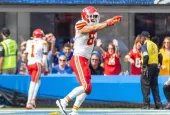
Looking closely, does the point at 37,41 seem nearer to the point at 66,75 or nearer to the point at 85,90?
the point at 66,75

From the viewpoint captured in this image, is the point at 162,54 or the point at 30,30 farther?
the point at 30,30

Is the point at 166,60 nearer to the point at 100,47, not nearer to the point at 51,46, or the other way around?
the point at 100,47

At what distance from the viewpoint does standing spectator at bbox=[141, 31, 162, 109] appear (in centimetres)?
1646

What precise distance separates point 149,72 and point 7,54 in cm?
350

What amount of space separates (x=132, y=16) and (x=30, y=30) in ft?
9.65

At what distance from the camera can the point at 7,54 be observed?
1756 cm

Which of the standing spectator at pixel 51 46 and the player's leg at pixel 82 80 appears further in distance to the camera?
the standing spectator at pixel 51 46

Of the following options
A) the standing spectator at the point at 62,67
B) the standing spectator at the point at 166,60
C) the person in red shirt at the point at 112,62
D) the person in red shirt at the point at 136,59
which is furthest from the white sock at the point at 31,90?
the standing spectator at the point at 166,60

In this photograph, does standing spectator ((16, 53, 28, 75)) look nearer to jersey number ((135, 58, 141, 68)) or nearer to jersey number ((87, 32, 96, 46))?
jersey number ((135, 58, 141, 68))

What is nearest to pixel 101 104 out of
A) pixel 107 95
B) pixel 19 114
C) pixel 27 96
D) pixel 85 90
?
pixel 107 95

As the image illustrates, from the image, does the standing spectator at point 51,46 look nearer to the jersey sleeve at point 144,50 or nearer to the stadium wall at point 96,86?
the stadium wall at point 96,86

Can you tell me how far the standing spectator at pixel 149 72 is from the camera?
54.0 feet

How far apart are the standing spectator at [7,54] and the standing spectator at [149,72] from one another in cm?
320

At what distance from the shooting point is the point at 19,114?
14438mm
